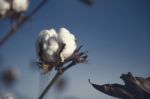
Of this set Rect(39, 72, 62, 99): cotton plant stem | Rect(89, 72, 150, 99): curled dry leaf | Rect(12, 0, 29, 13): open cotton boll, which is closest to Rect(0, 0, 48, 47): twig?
Rect(12, 0, 29, 13): open cotton boll

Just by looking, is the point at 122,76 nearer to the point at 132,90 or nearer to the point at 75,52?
the point at 132,90

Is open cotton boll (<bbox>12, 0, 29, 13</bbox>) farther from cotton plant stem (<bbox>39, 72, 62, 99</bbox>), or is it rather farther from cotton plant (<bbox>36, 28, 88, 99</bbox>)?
cotton plant (<bbox>36, 28, 88, 99</bbox>)

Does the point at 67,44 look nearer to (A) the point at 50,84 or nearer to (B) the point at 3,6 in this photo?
(A) the point at 50,84

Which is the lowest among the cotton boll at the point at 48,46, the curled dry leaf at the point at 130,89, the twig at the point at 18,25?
the twig at the point at 18,25

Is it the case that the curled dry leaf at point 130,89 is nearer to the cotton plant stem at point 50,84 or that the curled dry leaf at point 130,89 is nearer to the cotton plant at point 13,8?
the cotton plant stem at point 50,84

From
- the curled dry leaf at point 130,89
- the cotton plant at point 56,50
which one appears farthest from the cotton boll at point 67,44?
the curled dry leaf at point 130,89

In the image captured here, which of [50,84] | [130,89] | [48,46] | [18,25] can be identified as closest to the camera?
[18,25]

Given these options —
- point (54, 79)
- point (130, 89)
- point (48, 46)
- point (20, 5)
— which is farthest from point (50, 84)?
point (130, 89)

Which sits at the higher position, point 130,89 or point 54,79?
point 130,89
